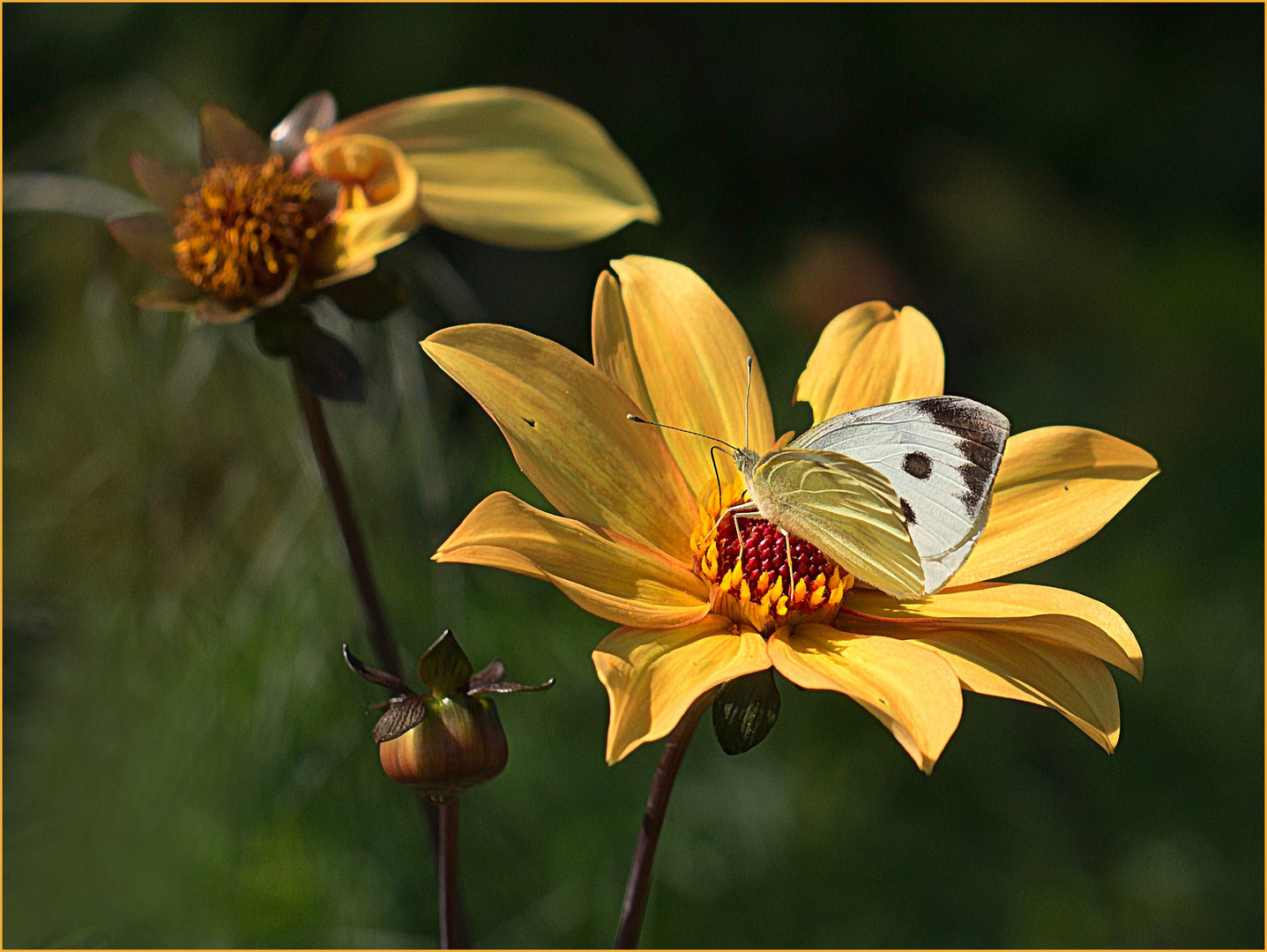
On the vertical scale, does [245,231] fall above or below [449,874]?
above

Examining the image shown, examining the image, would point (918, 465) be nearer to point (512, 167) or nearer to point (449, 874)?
point (449, 874)

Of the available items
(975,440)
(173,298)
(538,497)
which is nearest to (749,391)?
(975,440)

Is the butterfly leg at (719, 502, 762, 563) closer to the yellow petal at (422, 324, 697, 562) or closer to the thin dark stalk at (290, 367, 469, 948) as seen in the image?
the yellow petal at (422, 324, 697, 562)

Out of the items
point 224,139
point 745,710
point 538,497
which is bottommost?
point 538,497

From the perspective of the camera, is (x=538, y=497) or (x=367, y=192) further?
(x=538, y=497)

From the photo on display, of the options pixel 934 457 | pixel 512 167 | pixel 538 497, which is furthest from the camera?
pixel 538 497

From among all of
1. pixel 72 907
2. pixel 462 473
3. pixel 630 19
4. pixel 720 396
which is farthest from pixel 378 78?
pixel 72 907

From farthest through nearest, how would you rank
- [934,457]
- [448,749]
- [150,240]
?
[150,240] < [934,457] < [448,749]

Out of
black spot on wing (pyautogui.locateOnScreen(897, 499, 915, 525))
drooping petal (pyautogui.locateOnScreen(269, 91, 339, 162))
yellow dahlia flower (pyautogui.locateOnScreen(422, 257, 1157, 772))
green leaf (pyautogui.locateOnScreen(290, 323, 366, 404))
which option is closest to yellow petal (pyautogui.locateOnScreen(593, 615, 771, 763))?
yellow dahlia flower (pyautogui.locateOnScreen(422, 257, 1157, 772))
